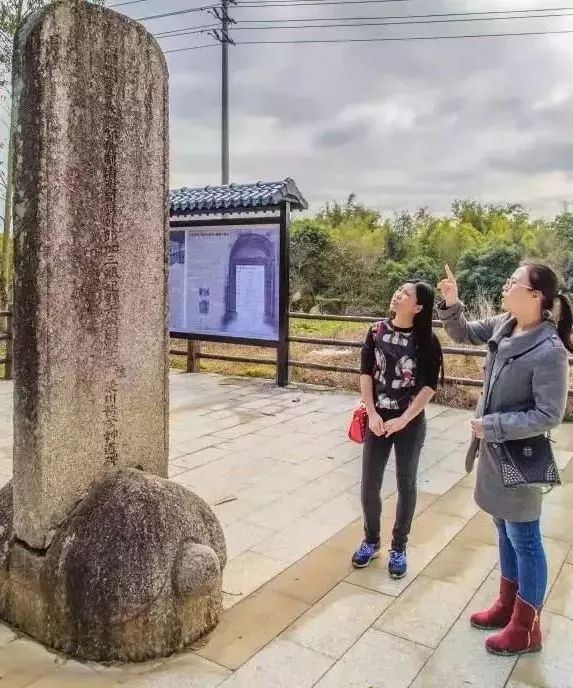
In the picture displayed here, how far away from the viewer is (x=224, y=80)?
19625mm

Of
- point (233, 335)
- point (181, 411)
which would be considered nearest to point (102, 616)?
point (181, 411)

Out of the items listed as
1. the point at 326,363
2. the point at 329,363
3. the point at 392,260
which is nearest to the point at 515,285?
the point at 326,363

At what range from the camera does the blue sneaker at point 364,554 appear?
3246 millimetres

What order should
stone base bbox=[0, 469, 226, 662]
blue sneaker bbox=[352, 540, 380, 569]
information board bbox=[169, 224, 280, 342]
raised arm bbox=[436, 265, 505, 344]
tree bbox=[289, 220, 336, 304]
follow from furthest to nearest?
tree bbox=[289, 220, 336, 304], information board bbox=[169, 224, 280, 342], blue sneaker bbox=[352, 540, 380, 569], raised arm bbox=[436, 265, 505, 344], stone base bbox=[0, 469, 226, 662]

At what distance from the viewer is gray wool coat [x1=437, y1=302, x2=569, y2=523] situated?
228cm

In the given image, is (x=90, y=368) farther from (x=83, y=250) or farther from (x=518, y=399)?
(x=518, y=399)

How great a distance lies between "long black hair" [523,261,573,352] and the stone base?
1640 millimetres

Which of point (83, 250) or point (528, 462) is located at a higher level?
point (83, 250)

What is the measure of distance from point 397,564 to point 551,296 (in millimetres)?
1556

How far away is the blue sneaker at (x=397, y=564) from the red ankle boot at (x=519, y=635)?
2.19 ft

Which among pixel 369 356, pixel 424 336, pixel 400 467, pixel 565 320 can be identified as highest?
pixel 565 320

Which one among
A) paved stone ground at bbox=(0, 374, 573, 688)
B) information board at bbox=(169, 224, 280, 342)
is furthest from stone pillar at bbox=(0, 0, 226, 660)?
information board at bbox=(169, 224, 280, 342)

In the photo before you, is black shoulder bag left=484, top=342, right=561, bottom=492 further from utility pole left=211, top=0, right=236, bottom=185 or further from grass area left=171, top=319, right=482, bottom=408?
utility pole left=211, top=0, right=236, bottom=185

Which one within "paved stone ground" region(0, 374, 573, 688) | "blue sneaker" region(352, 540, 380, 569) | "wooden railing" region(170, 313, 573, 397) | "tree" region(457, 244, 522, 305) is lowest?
"paved stone ground" region(0, 374, 573, 688)
